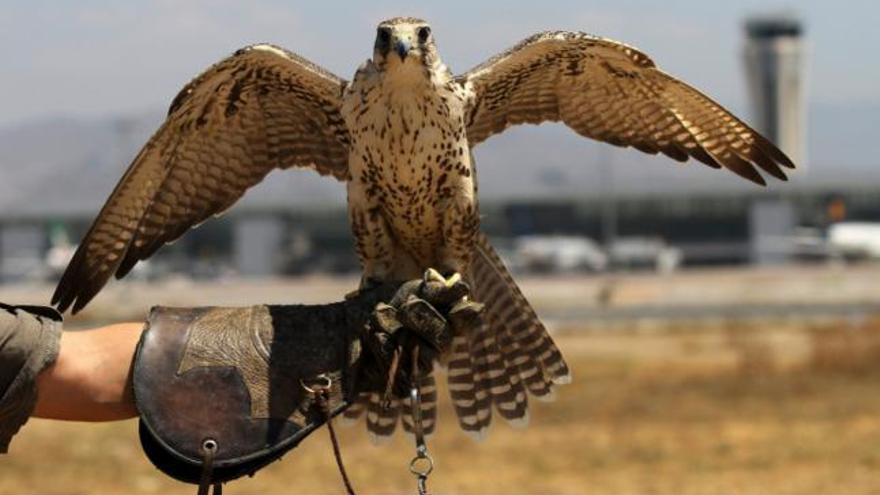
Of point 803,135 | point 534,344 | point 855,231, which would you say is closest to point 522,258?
point 855,231

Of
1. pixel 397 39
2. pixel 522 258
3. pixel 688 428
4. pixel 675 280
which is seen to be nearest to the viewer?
pixel 397 39

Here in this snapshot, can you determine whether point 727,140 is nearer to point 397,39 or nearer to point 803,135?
point 397,39

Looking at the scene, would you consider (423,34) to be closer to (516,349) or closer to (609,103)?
(609,103)

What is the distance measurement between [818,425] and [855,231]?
2505 inches

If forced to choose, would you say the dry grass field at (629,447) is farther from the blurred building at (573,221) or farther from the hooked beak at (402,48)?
the blurred building at (573,221)

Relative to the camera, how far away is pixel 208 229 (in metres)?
106

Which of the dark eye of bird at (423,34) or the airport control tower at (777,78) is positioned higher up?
the airport control tower at (777,78)

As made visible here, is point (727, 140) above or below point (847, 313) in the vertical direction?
above

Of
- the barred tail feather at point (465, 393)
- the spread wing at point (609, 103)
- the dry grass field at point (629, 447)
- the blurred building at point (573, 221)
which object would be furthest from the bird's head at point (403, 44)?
the blurred building at point (573, 221)

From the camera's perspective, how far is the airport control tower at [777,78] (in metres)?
119

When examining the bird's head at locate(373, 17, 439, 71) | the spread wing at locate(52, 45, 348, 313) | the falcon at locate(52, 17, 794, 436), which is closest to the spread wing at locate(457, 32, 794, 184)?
the falcon at locate(52, 17, 794, 436)

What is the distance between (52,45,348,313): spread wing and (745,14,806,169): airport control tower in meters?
112

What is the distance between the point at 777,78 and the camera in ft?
394

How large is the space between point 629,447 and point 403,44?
37.0 feet
